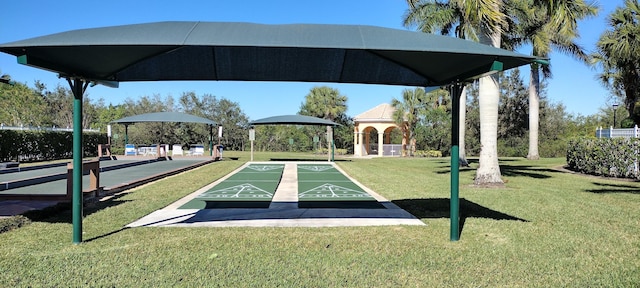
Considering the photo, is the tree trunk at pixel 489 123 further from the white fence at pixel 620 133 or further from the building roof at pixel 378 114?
the building roof at pixel 378 114

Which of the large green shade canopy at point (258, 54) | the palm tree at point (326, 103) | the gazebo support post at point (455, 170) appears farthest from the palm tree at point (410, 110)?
the gazebo support post at point (455, 170)

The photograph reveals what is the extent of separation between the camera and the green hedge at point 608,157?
15188 millimetres

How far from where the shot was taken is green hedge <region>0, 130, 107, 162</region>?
806 inches

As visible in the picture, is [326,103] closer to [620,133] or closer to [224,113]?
[224,113]

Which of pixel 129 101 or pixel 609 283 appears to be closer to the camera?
pixel 609 283

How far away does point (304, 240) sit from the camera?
18.3ft

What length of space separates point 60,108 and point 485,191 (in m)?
42.5

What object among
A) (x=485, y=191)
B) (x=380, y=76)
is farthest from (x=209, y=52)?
(x=485, y=191)

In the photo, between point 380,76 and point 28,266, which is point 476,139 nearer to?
point 380,76

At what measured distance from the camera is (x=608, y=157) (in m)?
16.3

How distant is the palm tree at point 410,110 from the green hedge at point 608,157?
55.3ft

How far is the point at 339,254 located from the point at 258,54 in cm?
288

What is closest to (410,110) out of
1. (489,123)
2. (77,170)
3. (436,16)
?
(436,16)

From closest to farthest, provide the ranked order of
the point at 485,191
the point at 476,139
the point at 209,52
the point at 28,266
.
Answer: the point at 28,266 < the point at 209,52 < the point at 485,191 < the point at 476,139
